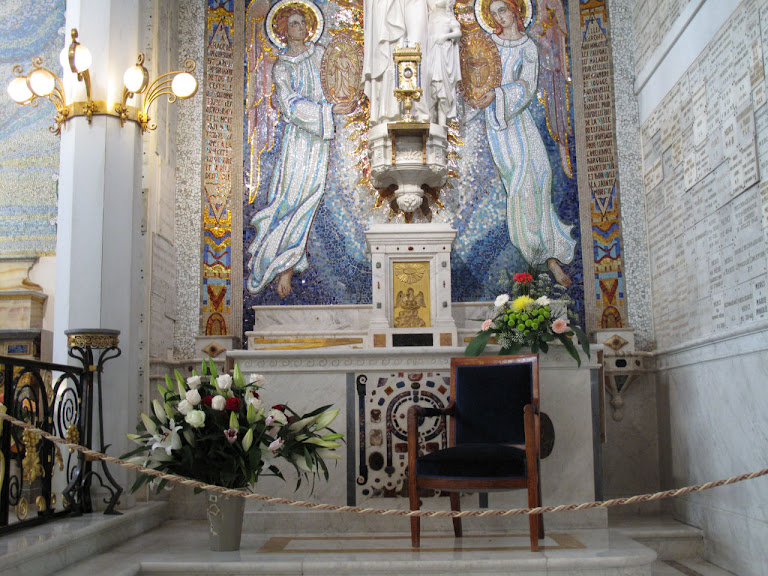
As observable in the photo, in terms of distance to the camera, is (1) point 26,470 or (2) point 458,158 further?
(2) point 458,158

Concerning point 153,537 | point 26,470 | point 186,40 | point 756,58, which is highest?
point 186,40

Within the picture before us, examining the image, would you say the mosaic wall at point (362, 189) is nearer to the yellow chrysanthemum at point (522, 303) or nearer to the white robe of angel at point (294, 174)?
the white robe of angel at point (294, 174)

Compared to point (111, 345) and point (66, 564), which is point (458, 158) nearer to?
point (111, 345)

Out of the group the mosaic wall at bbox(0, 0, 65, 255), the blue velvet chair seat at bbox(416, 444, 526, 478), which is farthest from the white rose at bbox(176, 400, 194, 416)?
the mosaic wall at bbox(0, 0, 65, 255)

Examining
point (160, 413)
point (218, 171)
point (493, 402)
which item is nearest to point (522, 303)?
point (493, 402)

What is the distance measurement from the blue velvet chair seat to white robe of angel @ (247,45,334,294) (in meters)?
3.19

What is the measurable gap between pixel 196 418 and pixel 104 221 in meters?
2.12

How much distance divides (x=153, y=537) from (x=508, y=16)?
216 inches

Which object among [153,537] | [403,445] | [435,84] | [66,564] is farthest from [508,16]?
[66,564]

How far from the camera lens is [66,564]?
3.94m

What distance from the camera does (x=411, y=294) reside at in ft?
21.2

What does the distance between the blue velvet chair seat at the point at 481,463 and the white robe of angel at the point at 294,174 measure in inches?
126

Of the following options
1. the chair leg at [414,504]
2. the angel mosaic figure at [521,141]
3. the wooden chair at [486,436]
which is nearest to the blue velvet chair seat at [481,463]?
the wooden chair at [486,436]

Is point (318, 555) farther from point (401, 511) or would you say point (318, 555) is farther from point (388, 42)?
point (388, 42)
